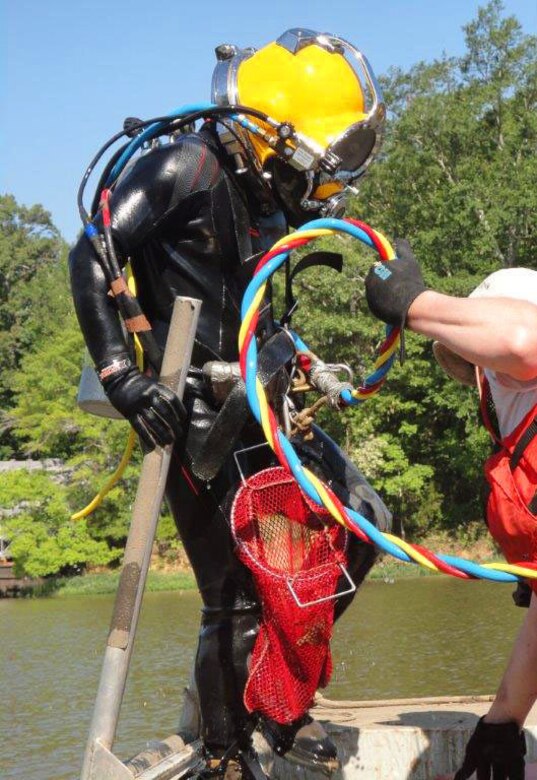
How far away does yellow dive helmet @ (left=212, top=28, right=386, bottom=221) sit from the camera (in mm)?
3746

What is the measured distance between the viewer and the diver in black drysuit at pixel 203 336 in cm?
359

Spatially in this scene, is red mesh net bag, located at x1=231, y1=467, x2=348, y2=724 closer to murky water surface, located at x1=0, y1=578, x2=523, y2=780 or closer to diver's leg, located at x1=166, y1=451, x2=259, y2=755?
diver's leg, located at x1=166, y1=451, x2=259, y2=755

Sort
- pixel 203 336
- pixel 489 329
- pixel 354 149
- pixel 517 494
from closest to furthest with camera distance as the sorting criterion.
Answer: pixel 489 329 → pixel 517 494 → pixel 203 336 → pixel 354 149

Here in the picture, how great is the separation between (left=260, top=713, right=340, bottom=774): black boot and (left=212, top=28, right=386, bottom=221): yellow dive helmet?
1.79 m

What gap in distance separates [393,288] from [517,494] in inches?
26.3

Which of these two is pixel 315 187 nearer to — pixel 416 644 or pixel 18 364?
pixel 416 644

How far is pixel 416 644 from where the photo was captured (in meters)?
10.9

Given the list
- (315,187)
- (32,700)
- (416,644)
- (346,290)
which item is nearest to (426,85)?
(346,290)

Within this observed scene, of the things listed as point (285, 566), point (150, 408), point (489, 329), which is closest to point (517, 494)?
point (489, 329)

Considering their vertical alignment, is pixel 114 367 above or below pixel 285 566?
above

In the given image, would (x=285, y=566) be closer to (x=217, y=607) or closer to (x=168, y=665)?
(x=217, y=607)

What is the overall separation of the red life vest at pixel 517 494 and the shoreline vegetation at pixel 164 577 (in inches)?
961

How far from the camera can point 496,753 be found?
350cm

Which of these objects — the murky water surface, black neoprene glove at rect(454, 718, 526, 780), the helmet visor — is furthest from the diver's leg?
the murky water surface
